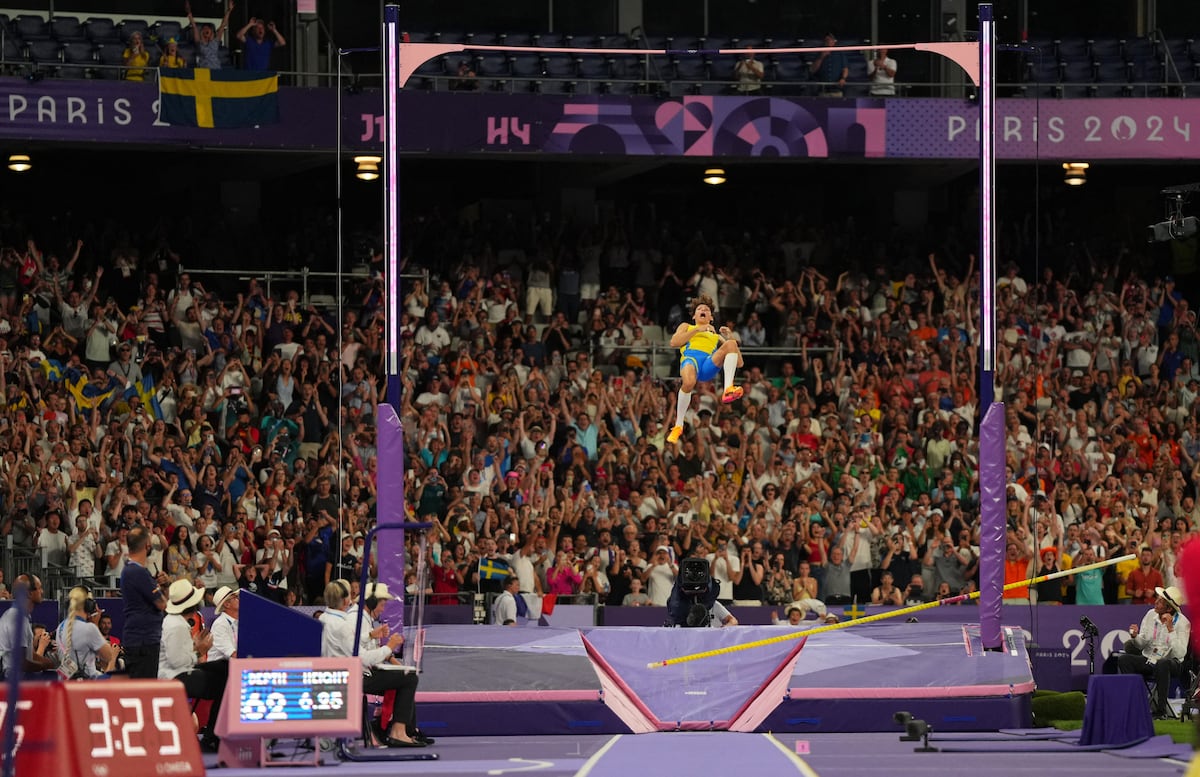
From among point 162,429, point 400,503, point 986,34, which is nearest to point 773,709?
point 400,503

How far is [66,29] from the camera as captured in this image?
78.0ft

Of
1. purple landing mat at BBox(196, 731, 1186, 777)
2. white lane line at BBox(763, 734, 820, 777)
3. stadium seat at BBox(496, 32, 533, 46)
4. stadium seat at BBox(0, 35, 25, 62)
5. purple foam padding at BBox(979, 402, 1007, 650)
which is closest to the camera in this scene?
white lane line at BBox(763, 734, 820, 777)

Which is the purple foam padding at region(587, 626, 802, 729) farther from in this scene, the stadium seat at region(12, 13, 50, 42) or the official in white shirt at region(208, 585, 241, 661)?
the stadium seat at region(12, 13, 50, 42)

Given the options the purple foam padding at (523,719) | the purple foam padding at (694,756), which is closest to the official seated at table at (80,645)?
the purple foam padding at (523,719)

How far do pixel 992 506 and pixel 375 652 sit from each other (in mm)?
5442

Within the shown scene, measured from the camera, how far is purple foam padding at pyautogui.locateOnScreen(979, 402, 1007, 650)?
51.7ft

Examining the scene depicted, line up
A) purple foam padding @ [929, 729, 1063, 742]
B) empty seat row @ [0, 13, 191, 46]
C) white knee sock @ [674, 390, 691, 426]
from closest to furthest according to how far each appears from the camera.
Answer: purple foam padding @ [929, 729, 1063, 742] < white knee sock @ [674, 390, 691, 426] < empty seat row @ [0, 13, 191, 46]

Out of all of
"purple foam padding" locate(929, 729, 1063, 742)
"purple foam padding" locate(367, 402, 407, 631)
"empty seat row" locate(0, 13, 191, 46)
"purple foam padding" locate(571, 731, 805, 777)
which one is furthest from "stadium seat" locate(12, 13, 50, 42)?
"purple foam padding" locate(929, 729, 1063, 742)

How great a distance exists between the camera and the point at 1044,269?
86.2ft

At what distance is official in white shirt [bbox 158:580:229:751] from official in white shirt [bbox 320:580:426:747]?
→ 0.87 m

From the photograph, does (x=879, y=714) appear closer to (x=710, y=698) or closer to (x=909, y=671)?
(x=909, y=671)

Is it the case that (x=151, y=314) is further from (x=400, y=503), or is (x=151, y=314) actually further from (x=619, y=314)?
(x=400, y=503)

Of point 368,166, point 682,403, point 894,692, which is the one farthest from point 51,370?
point 894,692

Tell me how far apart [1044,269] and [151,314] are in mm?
12445
